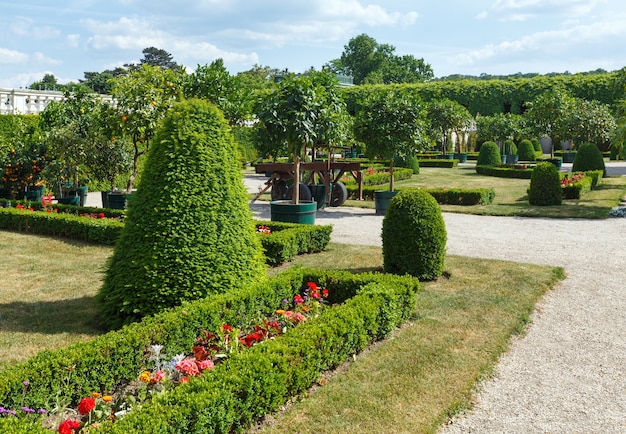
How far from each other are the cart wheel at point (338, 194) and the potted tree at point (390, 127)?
1896 mm

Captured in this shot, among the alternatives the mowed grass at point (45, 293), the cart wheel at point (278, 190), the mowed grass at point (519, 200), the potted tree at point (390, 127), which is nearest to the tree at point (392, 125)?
the potted tree at point (390, 127)

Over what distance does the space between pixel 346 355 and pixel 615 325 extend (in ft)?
11.4

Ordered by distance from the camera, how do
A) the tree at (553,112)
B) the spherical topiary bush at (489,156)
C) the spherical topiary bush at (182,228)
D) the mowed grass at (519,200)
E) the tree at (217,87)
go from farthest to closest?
the spherical topiary bush at (489,156), the tree at (553,112), the tree at (217,87), the mowed grass at (519,200), the spherical topiary bush at (182,228)

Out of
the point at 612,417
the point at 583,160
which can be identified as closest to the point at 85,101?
the point at 612,417

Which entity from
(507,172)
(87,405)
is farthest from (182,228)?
(507,172)

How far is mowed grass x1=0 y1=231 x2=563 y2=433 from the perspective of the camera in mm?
4359

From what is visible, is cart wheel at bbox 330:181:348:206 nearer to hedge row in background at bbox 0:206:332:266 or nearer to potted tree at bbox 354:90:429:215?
potted tree at bbox 354:90:429:215

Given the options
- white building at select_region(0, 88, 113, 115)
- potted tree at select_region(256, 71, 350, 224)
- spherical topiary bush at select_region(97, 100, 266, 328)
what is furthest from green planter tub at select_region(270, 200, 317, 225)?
white building at select_region(0, 88, 113, 115)

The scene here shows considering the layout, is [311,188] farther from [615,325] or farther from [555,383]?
[555,383]

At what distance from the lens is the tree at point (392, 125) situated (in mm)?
16094

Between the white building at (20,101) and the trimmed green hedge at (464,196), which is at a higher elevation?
the white building at (20,101)

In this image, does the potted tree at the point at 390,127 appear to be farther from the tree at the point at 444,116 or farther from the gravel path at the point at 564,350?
the tree at the point at 444,116

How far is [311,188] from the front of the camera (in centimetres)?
1739

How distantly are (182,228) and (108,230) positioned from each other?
228 inches
